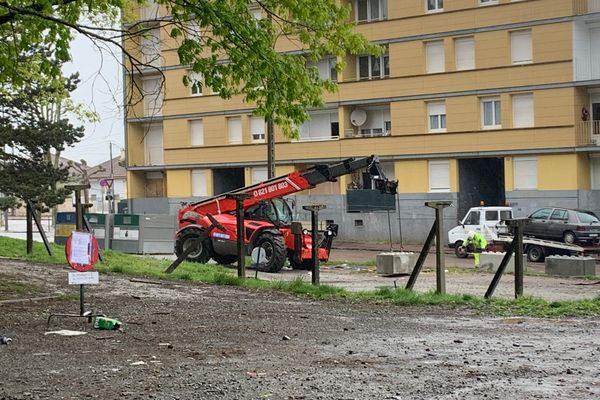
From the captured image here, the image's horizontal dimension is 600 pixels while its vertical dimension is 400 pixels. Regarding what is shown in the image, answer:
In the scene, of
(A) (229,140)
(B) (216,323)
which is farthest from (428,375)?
(A) (229,140)

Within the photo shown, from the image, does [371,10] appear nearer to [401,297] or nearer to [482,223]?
[482,223]

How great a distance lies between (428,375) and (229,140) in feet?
152

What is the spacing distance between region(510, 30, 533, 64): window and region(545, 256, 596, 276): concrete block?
19.0 metres

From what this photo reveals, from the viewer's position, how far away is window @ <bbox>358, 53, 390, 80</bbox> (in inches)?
1907

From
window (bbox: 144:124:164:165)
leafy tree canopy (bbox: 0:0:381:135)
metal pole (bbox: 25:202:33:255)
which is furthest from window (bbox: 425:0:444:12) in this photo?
leafy tree canopy (bbox: 0:0:381:135)

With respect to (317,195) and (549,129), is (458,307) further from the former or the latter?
(317,195)

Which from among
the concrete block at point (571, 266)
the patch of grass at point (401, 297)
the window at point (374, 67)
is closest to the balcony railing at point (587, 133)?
the window at point (374, 67)

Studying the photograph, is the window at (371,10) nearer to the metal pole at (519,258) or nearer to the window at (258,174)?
the window at (258,174)

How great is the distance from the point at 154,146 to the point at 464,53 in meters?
Answer: 22.0

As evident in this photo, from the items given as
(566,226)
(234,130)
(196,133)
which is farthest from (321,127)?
(566,226)

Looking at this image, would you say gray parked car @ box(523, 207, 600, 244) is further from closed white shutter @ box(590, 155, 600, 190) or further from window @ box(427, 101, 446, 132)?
window @ box(427, 101, 446, 132)

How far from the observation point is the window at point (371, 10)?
48.6 meters

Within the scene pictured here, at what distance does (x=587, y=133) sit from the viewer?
42.1m

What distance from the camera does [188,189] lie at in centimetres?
5538
